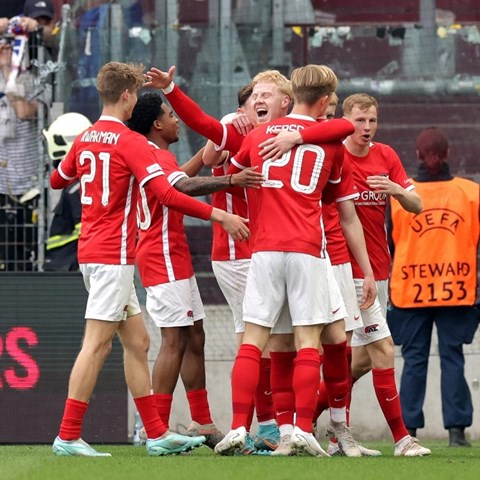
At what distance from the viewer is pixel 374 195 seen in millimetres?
9906

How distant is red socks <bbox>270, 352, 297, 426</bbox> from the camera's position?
9.03 metres

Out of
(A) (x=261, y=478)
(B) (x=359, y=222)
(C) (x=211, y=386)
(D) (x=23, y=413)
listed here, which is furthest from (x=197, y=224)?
(A) (x=261, y=478)

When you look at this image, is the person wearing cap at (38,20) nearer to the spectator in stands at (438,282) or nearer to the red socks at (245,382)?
the spectator in stands at (438,282)

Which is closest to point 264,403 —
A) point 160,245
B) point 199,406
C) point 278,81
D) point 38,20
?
point 199,406

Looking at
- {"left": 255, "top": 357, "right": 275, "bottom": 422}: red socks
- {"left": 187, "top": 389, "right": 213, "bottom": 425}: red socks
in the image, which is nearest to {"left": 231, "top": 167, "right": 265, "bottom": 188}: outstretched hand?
{"left": 255, "top": 357, "right": 275, "bottom": 422}: red socks

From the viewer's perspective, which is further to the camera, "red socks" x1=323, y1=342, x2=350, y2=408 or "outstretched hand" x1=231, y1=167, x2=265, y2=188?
"red socks" x1=323, y1=342, x2=350, y2=408

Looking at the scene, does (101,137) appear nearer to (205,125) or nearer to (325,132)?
(205,125)

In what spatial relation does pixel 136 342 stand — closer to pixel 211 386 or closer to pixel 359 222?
pixel 359 222

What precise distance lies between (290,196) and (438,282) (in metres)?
3.37

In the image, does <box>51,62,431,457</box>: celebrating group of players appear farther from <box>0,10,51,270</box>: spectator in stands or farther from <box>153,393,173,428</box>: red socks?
<box>0,10,51,270</box>: spectator in stands

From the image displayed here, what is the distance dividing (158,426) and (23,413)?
121 inches

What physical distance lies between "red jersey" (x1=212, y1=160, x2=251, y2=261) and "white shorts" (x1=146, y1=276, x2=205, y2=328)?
13.9 inches

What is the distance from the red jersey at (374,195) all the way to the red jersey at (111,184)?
4.94ft

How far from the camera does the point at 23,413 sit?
12.0 m
